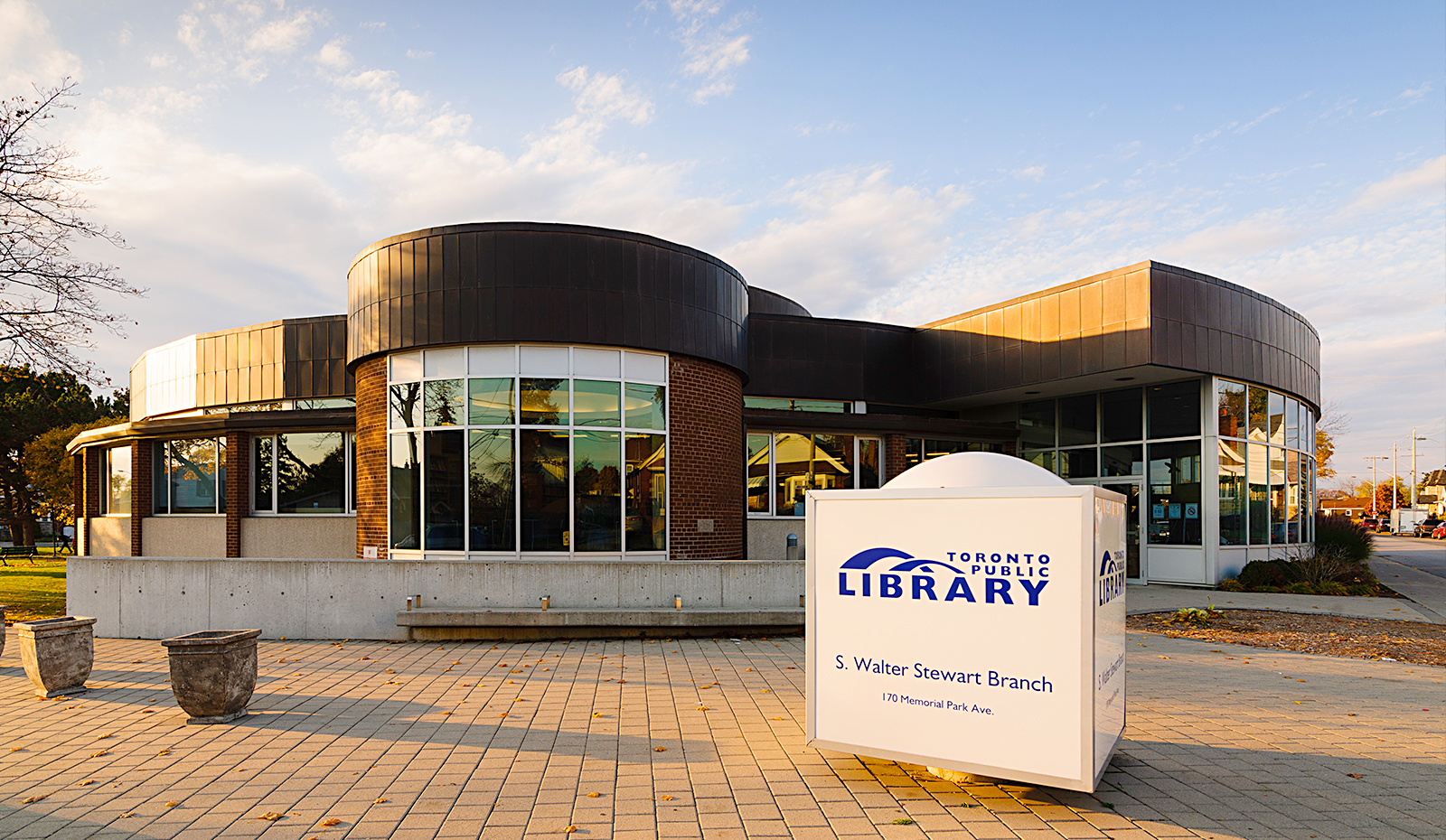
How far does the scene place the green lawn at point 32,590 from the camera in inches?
591

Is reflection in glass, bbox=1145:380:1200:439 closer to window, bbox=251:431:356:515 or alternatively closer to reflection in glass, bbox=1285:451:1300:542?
reflection in glass, bbox=1285:451:1300:542

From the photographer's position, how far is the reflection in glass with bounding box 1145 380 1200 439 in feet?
56.9

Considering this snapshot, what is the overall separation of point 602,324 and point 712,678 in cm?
639

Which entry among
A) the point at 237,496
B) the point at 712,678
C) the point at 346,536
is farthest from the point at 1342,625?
the point at 237,496

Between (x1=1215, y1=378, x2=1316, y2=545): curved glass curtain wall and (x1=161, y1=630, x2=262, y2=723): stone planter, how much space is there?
17095 millimetres

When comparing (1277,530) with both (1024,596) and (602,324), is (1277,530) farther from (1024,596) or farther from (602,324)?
(1024,596)

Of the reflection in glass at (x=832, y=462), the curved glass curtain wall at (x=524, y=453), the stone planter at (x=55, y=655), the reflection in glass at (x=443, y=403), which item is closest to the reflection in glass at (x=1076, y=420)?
the reflection in glass at (x=832, y=462)

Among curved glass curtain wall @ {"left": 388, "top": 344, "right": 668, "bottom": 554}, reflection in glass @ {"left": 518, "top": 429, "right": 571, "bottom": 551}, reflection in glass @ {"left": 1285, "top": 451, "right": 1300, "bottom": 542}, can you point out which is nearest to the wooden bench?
curved glass curtain wall @ {"left": 388, "top": 344, "right": 668, "bottom": 554}

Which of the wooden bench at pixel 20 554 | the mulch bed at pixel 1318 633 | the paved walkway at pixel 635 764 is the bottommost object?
the wooden bench at pixel 20 554

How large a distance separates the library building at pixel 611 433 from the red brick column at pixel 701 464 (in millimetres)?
49

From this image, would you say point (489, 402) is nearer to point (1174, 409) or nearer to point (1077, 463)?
point (1077, 463)

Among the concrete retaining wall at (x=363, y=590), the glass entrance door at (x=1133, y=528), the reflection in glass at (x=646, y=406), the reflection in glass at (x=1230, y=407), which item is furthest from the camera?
the glass entrance door at (x=1133, y=528)

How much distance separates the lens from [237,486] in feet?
62.0

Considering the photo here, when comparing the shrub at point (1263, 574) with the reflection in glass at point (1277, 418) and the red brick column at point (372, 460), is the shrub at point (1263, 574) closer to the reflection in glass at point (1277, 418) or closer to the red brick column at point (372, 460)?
the reflection in glass at point (1277, 418)
